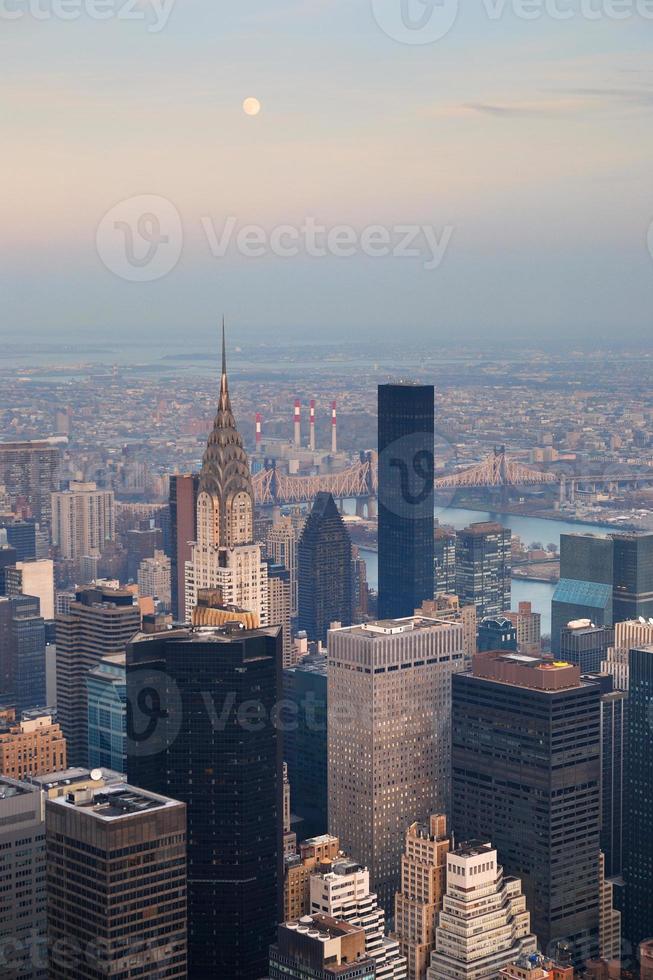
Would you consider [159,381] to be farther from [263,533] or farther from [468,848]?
[468,848]

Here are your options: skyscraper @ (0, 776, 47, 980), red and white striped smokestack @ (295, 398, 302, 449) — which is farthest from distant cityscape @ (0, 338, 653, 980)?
red and white striped smokestack @ (295, 398, 302, 449)

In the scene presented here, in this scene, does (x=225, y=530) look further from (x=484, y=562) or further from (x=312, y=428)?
(x=484, y=562)

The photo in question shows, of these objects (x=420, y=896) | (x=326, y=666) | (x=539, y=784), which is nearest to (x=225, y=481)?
(x=326, y=666)

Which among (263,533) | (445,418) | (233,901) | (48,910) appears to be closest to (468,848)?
(233,901)

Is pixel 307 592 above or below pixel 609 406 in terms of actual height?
below

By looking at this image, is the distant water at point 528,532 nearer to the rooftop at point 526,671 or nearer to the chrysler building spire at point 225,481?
the rooftop at point 526,671

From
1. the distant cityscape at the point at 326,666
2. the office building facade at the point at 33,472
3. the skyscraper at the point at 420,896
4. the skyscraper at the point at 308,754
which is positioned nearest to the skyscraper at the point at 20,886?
the distant cityscape at the point at 326,666
